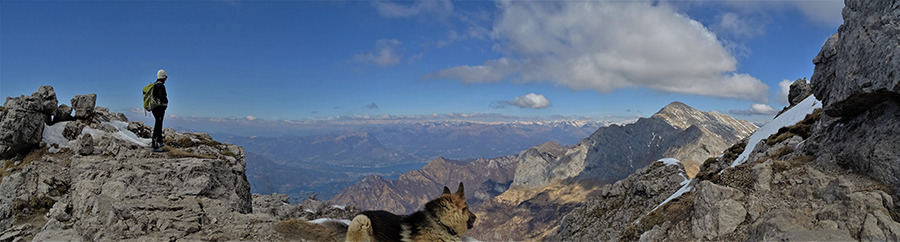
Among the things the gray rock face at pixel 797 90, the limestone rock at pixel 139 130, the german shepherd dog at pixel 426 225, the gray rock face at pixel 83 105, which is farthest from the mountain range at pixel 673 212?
the gray rock face at pixel 797 90

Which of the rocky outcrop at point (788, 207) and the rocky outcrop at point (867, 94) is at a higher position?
the rocky outcrop at point (867, 94)

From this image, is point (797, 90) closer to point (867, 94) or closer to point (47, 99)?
point (867, 94)

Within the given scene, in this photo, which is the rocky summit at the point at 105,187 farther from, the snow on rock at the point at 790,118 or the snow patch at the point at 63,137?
the snow on rock at the point at 790,118

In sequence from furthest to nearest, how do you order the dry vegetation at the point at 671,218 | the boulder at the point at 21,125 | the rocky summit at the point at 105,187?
the boulder at the point at 21,125
the dry vegetation at the point at 671,218
the rocky summit at the point at 105,187

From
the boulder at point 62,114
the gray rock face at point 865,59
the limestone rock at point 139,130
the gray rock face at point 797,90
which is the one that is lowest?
the limestone rock at point 139,130

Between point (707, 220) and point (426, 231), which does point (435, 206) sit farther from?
point (707, 220)

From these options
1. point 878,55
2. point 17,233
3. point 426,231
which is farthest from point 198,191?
point 878,55

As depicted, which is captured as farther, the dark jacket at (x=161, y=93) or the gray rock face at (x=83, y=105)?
the gray rock face at (x=83, y=105)

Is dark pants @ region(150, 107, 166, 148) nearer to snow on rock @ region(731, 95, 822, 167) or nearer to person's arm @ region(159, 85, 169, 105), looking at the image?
person's arm @ region(159, 85, 169, 105)

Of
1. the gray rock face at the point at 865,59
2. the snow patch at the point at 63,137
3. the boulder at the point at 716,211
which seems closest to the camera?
the gray rock face at the point at 865,59
